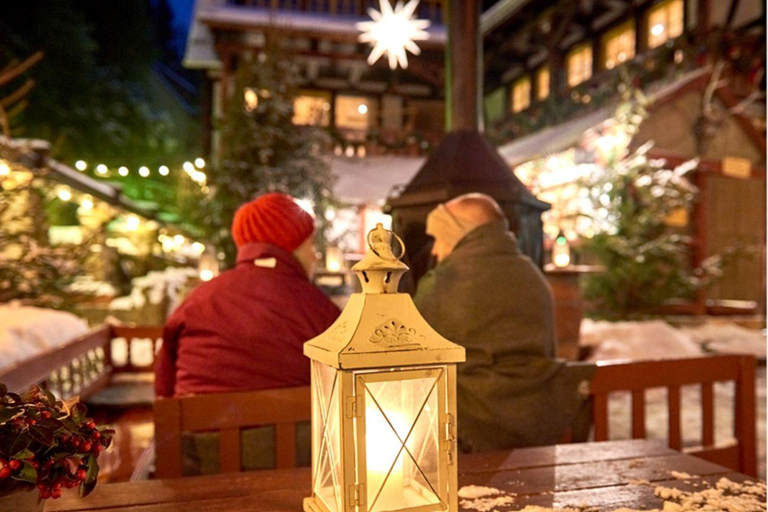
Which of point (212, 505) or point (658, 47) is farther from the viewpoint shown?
point (658, 47)

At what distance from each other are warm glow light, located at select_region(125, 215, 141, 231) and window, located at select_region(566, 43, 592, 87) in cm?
1028

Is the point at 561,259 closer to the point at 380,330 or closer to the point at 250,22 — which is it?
the point at 380,330

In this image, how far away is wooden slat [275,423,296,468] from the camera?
6.52 feet

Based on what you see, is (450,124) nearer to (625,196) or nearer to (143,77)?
(625,196)

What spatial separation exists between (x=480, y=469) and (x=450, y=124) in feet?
12.4

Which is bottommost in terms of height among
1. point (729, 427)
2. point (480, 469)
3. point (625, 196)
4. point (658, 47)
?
point (729, 427)

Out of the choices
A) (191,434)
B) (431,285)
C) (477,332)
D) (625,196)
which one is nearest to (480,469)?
(477,332)

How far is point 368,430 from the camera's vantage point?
109 centimetres

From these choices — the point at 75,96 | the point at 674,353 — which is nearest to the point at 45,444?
the point at 674,353

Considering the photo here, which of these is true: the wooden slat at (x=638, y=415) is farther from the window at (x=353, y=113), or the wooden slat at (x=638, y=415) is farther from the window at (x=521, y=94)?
the window at (x=521, y=94)

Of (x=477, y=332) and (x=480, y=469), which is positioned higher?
(x=477, y=332)

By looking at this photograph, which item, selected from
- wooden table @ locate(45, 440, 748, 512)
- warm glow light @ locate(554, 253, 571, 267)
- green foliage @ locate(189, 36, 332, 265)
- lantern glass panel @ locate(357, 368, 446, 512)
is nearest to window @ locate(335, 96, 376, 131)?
green foliage @ locate(189, 36, 332, 265)

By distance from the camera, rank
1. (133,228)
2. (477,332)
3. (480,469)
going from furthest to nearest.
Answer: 1. (133,228)
2. (477,332)
3. (480,469)

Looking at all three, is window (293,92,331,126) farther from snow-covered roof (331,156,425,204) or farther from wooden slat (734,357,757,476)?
wooden slat (734,357,757,476)
